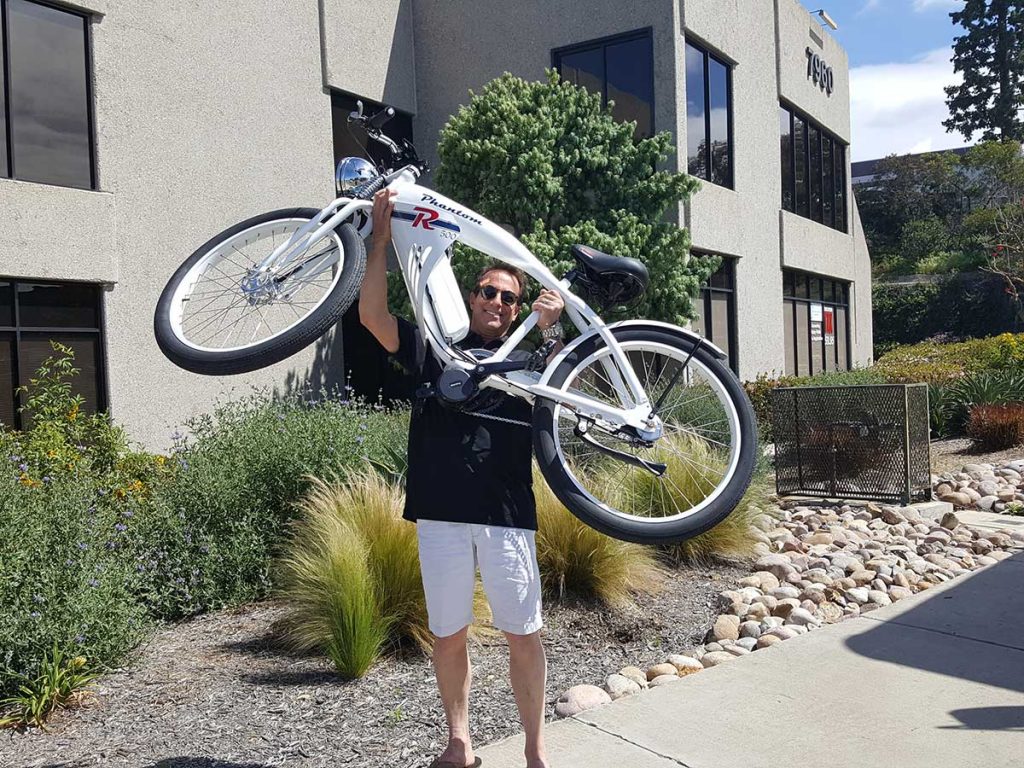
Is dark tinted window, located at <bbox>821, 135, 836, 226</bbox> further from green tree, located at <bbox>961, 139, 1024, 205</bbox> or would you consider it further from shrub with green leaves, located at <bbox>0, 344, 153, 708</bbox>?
green tree, located at <bbox>961, 139, 1024, 205</bbox>

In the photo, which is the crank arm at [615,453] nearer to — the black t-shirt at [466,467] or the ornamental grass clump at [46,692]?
the black t-shirt at [466,467]

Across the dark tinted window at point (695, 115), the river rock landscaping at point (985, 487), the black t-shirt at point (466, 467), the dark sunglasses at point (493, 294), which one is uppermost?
the dark tinted window at point (695, 115)

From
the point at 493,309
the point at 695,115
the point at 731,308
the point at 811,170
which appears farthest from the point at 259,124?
the point at 811,170

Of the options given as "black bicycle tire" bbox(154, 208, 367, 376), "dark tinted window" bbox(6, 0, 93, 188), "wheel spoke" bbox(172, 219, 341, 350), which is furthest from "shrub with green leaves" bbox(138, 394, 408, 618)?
"dark tinted window" bbox(6, 0, 93, 188)

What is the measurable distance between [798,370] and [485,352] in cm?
1788

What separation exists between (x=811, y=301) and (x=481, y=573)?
19104mm

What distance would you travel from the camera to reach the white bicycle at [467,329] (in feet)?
12.0

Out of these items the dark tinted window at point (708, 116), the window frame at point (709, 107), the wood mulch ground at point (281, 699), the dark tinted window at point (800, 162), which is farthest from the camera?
the dark tinted window at point (800, 162)

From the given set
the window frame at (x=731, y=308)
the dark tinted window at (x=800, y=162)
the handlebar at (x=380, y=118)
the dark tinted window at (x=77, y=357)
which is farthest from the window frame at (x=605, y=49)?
the handlebar at (x=380, y=118)

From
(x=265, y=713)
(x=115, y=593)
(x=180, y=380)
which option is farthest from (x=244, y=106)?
(x=265, y=713)

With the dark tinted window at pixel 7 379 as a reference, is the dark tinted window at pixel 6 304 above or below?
above

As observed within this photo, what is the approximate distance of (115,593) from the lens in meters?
4.95

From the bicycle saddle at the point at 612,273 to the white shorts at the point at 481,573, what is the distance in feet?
3.32

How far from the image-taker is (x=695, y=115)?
609 inches
